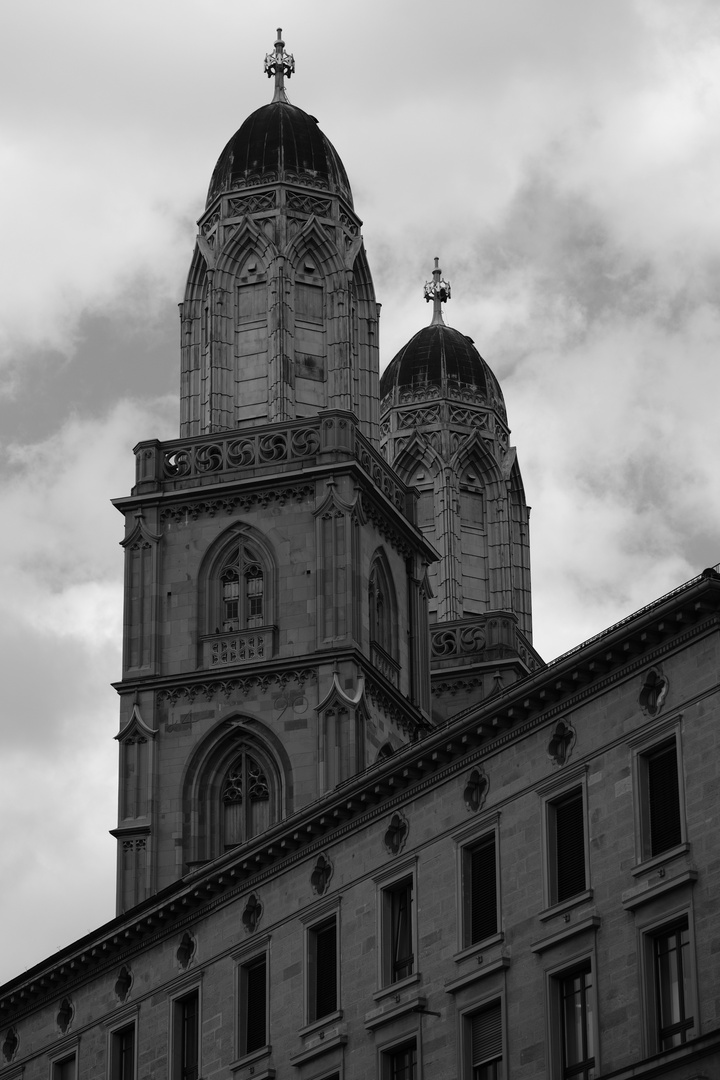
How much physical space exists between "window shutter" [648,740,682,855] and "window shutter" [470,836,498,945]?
555cm

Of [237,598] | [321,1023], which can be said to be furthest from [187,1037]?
[237,598]

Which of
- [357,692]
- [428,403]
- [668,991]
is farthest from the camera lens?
[428,403]

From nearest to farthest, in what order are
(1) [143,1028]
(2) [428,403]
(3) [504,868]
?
(3) [504,868]
(1) [143,1028]
(2) [428,403]

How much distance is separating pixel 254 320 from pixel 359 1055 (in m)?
36.7

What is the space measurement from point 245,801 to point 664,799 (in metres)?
31.8

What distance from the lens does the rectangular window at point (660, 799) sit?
57438 millimetres

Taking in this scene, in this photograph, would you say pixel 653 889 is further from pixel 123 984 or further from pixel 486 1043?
pixel 123 984

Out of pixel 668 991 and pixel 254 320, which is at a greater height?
pixel 254 320

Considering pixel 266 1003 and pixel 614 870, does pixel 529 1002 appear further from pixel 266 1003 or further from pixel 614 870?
pixel 266 1003

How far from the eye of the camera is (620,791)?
59.0 meters

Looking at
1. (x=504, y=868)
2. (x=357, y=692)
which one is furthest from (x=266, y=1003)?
(x=357, y=692)

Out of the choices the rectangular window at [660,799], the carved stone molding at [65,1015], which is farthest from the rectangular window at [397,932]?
the carved stone molding at [65,1015]

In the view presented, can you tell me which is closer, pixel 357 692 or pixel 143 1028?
pixel 143 1028

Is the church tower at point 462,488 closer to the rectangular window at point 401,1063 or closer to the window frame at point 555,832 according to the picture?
the rectangular window at point 401,1063
